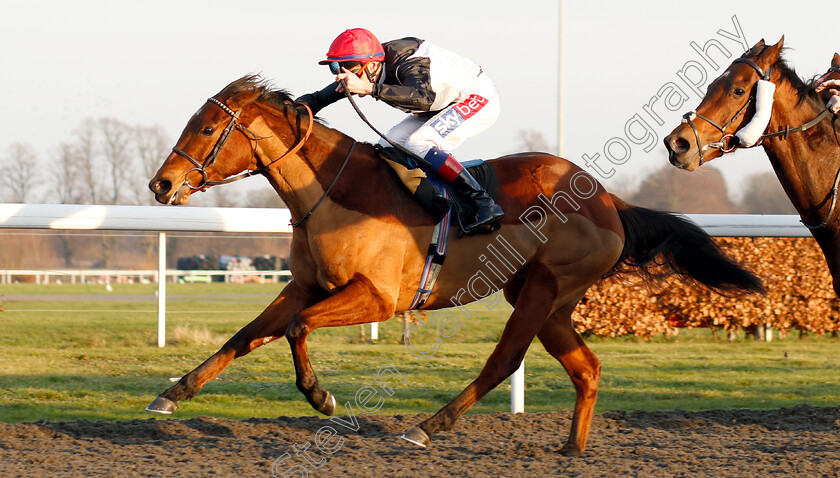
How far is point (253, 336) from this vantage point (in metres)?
3.96

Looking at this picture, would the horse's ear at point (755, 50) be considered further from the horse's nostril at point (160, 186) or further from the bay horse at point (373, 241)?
the horse's nostril at point (160, 186)

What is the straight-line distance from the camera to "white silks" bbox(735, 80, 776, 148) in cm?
372

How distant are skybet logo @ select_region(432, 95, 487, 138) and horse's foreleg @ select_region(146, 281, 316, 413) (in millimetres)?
1011

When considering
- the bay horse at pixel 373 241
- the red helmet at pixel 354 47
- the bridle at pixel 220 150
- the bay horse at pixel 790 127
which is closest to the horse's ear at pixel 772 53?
the bay horse at pixel 790 127

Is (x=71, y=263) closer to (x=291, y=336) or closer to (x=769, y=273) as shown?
(x=769, y=273)

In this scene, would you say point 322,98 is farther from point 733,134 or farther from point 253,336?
point 733,134

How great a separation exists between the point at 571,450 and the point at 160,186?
222cm

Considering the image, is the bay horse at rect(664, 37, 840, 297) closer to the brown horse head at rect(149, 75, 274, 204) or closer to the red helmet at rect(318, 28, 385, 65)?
the red helmet at rect(318, 28, 385, 65)

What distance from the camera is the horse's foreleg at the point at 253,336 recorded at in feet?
12.5

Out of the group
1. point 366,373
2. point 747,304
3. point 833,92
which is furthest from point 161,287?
point 747,304

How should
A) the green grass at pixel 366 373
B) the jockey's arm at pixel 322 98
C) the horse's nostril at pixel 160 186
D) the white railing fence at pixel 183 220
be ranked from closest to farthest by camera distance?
1. the horse's nostril at pixel 160 186
2. the jockey's arm at pixel 322 98
3. the green grass at pixel 366 373
4. the white railing fence at pixel 183 220

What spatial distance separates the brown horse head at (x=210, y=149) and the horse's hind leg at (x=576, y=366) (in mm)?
1722

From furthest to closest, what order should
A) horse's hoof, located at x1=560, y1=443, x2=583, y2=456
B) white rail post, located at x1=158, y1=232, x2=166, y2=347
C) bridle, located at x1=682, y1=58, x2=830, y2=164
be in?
white rail post, located at x1=158, y1=232, x2=166, y2=347
horse's hoof, located at x1=560, y1=443, x2=583, y2=456
bridle, located at x1=682, y1=58, x2=830, y2=164

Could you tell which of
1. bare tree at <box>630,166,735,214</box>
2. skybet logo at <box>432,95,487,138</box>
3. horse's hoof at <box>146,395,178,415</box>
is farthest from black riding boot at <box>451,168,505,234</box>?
bare tree at <box>630,166,735,214</box>
